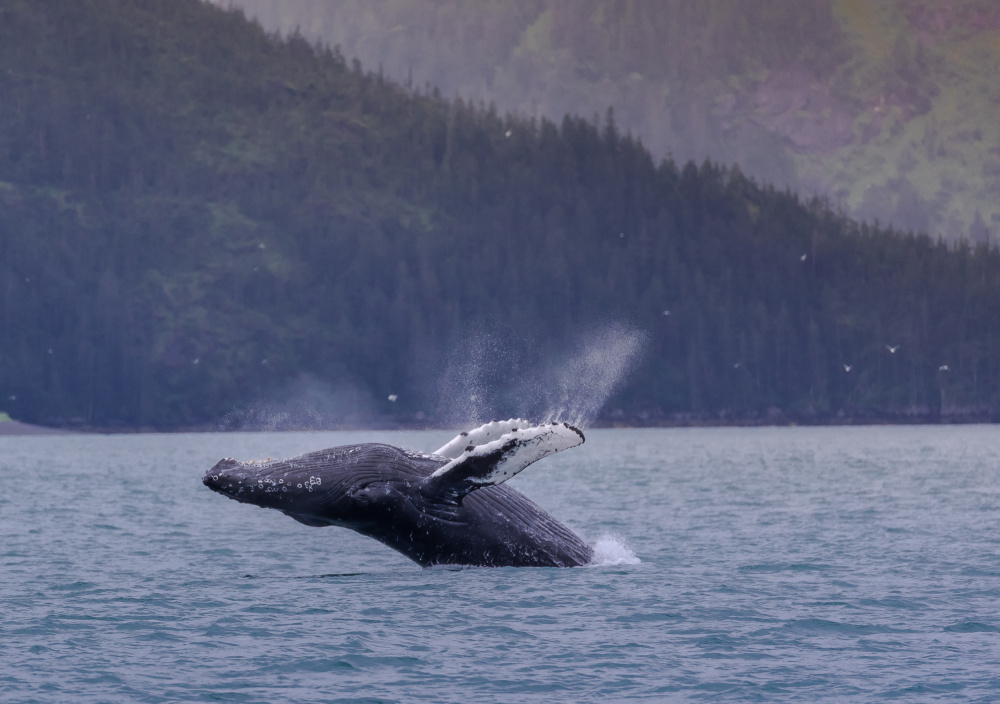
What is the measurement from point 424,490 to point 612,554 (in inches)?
279

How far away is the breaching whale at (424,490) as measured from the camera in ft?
48.1

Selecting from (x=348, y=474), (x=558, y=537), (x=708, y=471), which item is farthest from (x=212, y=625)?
(x=708, y=471)

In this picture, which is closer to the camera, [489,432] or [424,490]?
[489,432]

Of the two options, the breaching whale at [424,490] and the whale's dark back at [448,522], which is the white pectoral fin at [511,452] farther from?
the whale's dark back at [448,522]

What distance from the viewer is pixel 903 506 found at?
35.6 meters

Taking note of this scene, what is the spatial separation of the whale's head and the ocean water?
4.74 feet

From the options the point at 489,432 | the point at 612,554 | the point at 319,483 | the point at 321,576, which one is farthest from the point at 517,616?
the point at 612,554

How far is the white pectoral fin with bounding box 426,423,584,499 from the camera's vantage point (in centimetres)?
1430

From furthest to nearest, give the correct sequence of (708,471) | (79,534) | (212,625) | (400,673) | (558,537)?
(708,471)
(79,534)
(558,537)
(212,625)
(400,673)

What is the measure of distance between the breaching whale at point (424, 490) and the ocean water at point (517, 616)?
835 millimetres

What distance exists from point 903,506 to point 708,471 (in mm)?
25534

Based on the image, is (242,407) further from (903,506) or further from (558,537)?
(558,537)

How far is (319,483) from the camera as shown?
15.9m

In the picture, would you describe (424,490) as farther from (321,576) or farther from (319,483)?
(321,576)
